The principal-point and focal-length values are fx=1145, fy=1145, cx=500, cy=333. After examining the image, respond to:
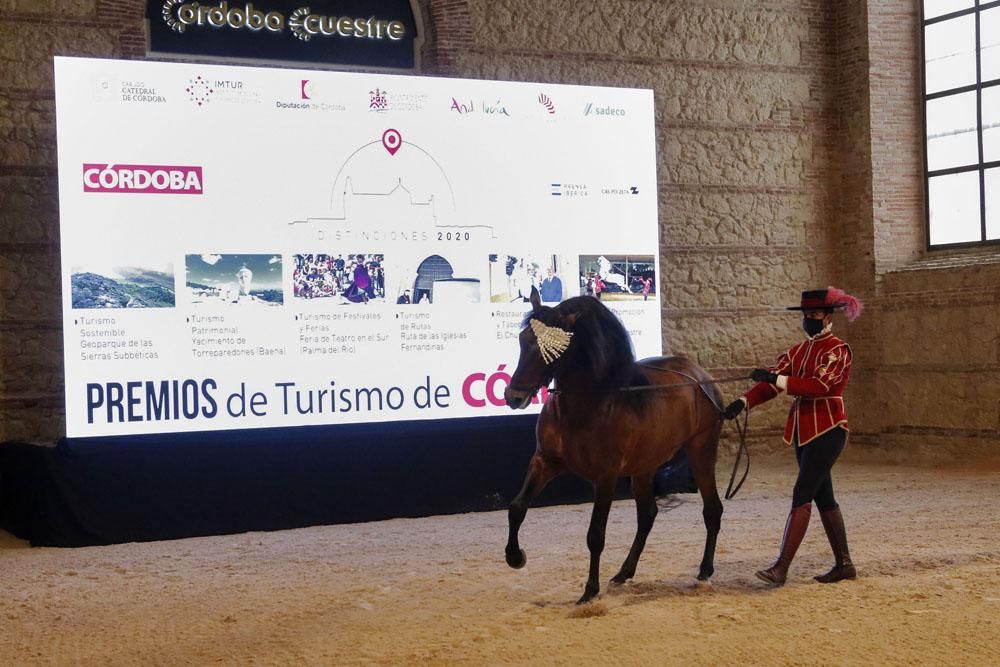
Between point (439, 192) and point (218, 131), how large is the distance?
1890 mm

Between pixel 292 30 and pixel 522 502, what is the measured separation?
20.5 feet

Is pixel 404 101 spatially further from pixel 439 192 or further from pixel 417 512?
pixel 417 512

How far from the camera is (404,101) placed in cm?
962

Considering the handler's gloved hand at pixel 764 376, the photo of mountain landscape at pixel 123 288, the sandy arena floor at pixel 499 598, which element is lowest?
the sandy arena floor at pixel 499 598

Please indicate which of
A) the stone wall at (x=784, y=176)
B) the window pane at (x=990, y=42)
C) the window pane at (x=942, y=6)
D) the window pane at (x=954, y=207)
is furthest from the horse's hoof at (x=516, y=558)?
the window pane at (x=942, y=6)

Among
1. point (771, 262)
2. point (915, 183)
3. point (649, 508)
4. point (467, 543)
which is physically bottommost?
point (467, 543)

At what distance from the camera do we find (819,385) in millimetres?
6047

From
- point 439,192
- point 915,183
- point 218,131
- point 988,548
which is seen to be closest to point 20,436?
point 218,131

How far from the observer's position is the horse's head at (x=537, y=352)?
570 centimetres

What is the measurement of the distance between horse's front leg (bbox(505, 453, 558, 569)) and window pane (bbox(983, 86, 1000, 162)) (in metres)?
8.37

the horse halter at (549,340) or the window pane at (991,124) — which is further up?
the window pane at (991,124)

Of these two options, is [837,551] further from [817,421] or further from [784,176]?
[784,176]

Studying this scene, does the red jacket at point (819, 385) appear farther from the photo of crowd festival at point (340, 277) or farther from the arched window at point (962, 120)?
the arched window at point (962, 120)

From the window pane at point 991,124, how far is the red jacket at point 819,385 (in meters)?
7.18
